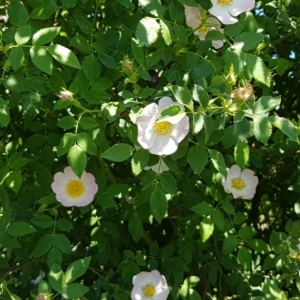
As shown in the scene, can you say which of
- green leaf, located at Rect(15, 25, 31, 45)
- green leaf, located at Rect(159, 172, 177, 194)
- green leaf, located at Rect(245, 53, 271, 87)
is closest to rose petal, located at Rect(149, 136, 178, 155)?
green leaf, located at Rect(159, 172, 177, 194)

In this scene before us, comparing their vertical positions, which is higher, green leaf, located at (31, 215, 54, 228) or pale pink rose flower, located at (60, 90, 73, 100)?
pale pink rose flower, located at (60, 90, 73, 100)

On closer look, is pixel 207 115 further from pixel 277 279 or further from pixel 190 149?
pixel 277 279

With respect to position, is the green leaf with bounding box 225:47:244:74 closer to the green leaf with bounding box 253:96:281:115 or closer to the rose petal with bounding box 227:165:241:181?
the green leaf with bounding box 253:96:281:115

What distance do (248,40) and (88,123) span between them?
0.36m

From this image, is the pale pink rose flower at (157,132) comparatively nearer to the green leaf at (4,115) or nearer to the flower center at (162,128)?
the flower center at (162,128)

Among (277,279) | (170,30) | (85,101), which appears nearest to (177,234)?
(277,279)

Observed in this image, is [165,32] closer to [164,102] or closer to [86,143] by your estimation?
[164,102]

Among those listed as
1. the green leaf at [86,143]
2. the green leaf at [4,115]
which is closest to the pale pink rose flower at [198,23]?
the green leaf at [86,143]

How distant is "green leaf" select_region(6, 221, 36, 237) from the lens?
45.1 inches

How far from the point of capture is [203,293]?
1547 mm

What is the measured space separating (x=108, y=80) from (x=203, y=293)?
2.43 feet

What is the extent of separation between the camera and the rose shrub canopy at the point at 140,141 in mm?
1017

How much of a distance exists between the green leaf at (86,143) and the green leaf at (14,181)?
22cm

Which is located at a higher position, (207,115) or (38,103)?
(207,115)
